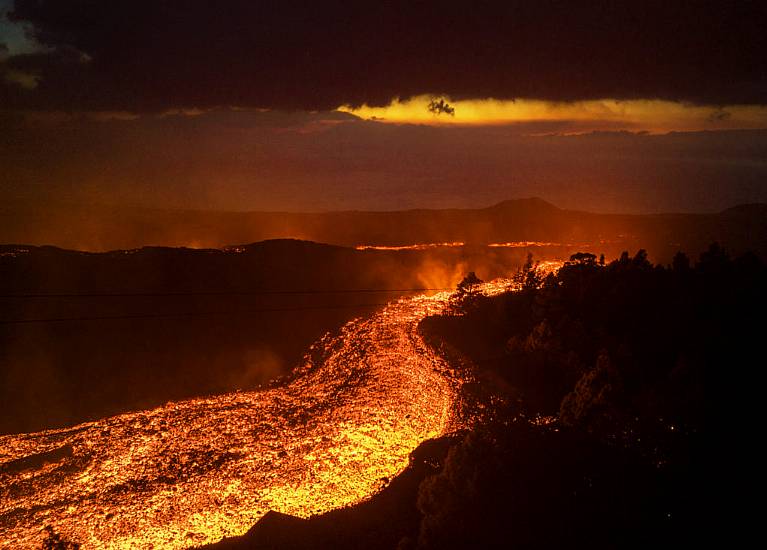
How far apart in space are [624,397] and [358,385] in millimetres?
7894

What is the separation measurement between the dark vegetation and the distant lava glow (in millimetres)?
977

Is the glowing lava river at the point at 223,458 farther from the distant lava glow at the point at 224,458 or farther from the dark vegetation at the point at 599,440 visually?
the dark vegetation at the point at 599,440

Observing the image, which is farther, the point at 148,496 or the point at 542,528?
→ the point at 148,496

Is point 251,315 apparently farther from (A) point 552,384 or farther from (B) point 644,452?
(B) point 644,452

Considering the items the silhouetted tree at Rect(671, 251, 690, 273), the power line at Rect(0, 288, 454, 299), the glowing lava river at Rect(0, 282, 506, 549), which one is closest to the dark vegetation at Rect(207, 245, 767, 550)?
the glowing lava river at Rect(0, 282, 506, 549)

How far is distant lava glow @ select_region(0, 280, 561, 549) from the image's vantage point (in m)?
13.3

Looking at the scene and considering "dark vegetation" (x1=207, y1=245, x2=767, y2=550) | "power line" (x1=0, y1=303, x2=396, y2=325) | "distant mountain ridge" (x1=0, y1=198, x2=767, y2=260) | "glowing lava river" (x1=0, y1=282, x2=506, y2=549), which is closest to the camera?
"dark vegetation" (x1=207, y1=245, x2=767, y2=550)

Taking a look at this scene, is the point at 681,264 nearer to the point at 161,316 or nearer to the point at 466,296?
the point at 466,296

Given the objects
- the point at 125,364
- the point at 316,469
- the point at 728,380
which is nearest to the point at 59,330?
the point at 125,364

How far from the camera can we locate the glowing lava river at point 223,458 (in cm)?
1330

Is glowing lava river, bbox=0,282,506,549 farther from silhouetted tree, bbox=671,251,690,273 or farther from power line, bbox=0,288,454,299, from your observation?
silhouetted tree, bbox=671,251,690,273

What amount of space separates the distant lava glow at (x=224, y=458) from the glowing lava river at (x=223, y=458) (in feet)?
0.10

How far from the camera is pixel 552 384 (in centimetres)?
1988

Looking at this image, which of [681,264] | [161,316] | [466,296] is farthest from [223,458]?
[681,264]
